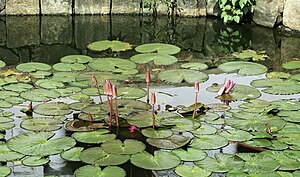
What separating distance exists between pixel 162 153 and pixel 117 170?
0.92 ft

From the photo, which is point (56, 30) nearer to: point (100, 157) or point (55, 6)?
point (55, 6)

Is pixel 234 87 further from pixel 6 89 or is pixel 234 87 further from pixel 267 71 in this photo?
pixel 6 89

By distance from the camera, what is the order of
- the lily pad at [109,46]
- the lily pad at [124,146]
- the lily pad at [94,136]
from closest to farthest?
1. the lily pad at [124,146]
2. the lily pad at [94,136]
3. the lily pad at [109,46]

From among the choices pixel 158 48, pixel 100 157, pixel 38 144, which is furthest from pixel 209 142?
pixel 158 48

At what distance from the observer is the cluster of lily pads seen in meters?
2.93

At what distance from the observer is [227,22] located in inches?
230

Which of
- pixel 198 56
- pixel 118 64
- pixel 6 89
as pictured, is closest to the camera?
pixel 6 89

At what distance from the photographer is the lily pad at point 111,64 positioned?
4.21m

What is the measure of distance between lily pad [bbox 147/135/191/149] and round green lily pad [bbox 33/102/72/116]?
0.62m

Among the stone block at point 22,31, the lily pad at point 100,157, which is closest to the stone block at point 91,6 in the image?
the stone block at point 22,31

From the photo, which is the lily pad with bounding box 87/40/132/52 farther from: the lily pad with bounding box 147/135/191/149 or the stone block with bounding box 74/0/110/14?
the lily pad with bounding box 147/135/191/149

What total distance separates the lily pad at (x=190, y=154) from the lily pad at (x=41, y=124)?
27.7 inches

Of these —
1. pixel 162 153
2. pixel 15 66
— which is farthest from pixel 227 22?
pixel 162 153

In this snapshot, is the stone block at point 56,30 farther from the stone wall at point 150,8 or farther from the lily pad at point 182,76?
the lily pad at point 182,76
